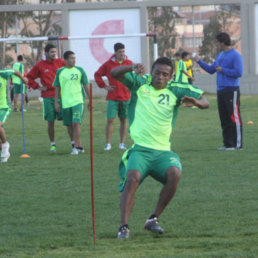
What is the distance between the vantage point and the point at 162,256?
609cm

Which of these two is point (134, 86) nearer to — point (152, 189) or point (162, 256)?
point (162, 256)

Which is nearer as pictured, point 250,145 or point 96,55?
point 250,145

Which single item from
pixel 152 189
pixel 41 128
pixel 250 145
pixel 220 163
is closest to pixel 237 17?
pixel 41 128

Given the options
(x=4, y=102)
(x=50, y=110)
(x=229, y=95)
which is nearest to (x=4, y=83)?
(x=4, y=102)

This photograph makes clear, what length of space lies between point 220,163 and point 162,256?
19.6 ft

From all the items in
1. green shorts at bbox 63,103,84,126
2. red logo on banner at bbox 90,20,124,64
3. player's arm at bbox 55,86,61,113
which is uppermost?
red logo on banner at bbox 90,20,124,64

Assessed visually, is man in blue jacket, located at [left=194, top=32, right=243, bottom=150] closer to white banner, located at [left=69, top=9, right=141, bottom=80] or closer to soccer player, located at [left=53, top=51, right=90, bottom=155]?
soccer player, located at [left=53, top=51, right=90, bottom=155]

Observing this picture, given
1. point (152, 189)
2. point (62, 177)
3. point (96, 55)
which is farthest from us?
point (96, 55)

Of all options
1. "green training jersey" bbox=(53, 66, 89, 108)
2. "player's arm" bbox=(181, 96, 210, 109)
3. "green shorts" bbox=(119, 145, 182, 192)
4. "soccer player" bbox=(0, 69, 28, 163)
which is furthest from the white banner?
"green shorts" bbox=(119, 145, 182, 192)

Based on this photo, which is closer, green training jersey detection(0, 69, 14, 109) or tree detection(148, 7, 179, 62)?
green training jersey detection(0, 69, 14, 109)

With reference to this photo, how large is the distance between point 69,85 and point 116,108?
1.18 meters

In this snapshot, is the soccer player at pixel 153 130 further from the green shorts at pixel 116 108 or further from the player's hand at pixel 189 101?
the green shorts at pixel 116 108

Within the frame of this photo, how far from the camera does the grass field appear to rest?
6504 millimetres

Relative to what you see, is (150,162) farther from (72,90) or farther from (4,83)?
(72,90)
